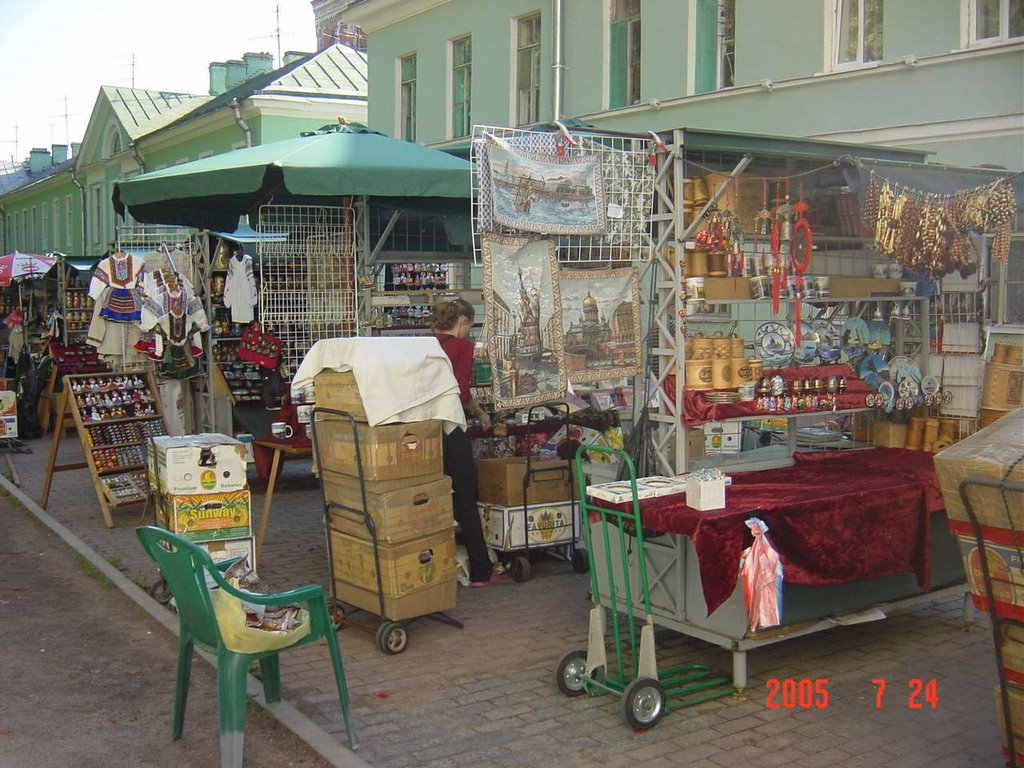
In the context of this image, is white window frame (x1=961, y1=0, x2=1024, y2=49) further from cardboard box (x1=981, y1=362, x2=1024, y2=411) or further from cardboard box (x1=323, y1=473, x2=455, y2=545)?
cardboard box (x1=323, y1=473, x2=455, y2=545)

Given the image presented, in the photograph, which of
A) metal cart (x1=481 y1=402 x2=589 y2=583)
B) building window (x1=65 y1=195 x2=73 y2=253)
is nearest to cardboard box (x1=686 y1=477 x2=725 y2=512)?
metal cart (x1=481 y1=402 x2=589 y2=583)

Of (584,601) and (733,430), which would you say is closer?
(584,601)

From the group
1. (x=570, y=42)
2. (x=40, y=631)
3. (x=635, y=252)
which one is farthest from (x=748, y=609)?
(x=570, y=42)

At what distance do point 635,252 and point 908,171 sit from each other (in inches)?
72.7

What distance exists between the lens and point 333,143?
793 cm

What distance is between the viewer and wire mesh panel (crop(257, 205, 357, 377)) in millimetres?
8875

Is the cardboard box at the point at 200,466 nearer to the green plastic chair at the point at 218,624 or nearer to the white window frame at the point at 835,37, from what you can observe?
the green plastic chair at the point at 218,624

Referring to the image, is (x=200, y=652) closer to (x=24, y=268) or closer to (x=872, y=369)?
(x=872, y=369)

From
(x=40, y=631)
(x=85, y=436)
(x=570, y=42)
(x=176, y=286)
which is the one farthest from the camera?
(x=570, y=42)

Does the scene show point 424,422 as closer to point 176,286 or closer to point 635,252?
point 635,252

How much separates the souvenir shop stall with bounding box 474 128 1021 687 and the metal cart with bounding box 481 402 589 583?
1.25ft

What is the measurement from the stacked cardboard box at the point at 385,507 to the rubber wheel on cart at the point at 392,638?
2.5 inches

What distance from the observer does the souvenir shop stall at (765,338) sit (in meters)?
5.39

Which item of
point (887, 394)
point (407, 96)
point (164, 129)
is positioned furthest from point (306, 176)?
point (164, 129)
